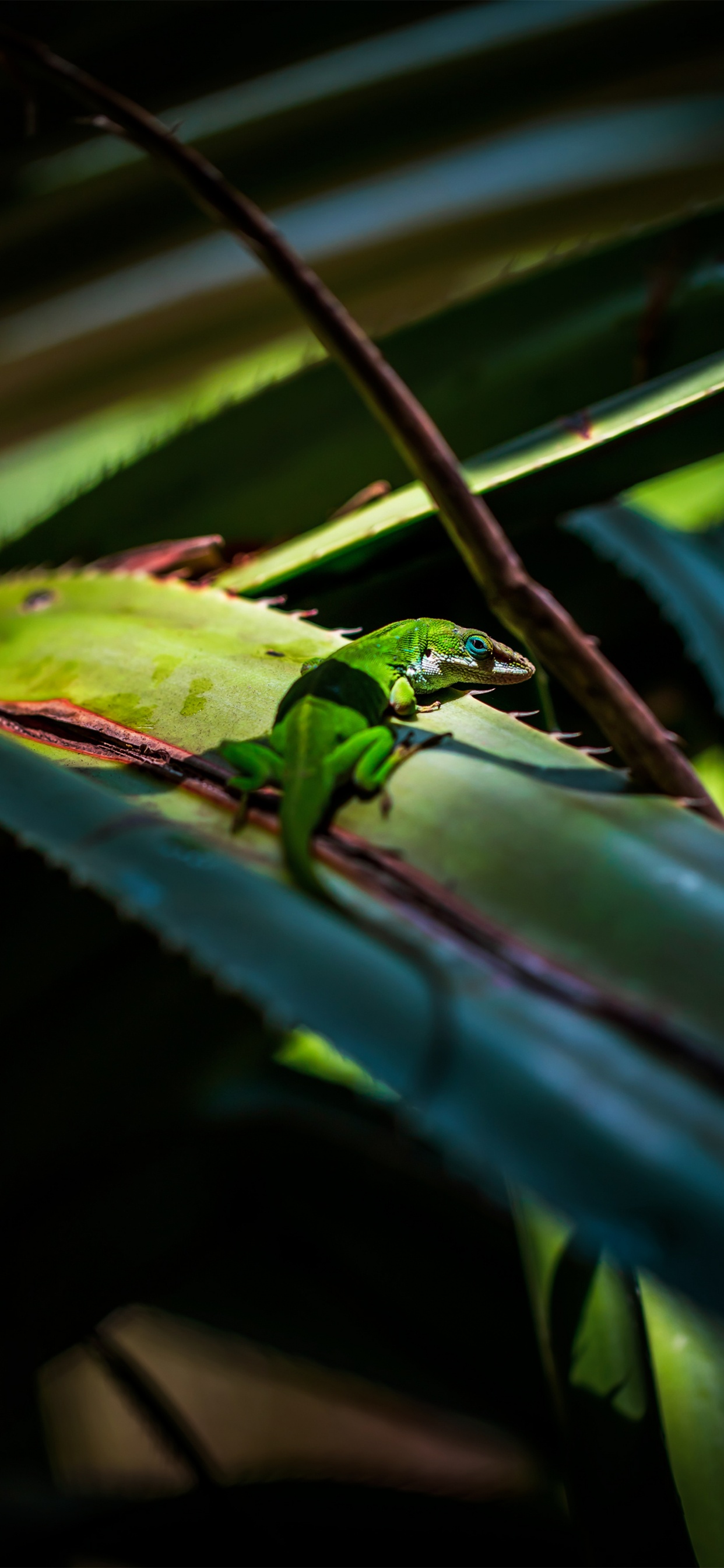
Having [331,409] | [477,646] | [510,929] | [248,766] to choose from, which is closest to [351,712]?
[248,766]

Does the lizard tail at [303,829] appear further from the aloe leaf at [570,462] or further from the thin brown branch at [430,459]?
the aloe leaf at [570,462]

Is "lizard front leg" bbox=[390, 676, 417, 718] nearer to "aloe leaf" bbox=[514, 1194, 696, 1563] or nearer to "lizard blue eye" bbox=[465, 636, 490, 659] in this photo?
"lizard blue eye" bbox=[465, 636, 490, 659]

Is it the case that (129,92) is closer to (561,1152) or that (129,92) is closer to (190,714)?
(190,714)

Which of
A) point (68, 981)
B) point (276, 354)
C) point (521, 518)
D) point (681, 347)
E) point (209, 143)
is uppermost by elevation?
point (209, 143)

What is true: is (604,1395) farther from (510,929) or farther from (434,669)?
(434,669)

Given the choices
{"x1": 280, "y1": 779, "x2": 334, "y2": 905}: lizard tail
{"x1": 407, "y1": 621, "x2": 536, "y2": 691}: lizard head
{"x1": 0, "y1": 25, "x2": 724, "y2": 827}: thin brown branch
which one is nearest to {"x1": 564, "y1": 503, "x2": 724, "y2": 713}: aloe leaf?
{"x1": 407, "y1": 621, "x2": 536, "y2": 691}: lizard head

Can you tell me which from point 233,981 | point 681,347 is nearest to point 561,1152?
point 233,981

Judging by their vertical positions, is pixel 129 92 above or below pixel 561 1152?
above
